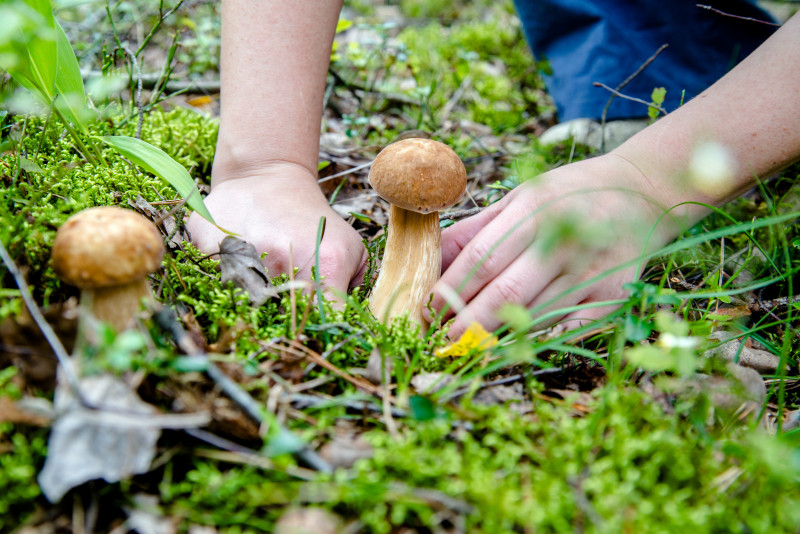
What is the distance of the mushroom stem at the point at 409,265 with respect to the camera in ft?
4.99

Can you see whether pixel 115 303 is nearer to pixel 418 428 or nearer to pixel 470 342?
pixel 418 428

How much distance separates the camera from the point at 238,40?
6.03ft

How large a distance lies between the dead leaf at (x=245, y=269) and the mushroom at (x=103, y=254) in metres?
0.36

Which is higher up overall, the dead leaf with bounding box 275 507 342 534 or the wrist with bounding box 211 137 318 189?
the wrist with bounding box 211 137 318 189

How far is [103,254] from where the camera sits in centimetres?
92

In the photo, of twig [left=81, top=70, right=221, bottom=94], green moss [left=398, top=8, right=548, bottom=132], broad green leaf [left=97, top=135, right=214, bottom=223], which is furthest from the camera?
green moss [left=398, top=8, right=548, bottom=132]

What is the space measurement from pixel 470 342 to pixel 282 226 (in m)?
0.72

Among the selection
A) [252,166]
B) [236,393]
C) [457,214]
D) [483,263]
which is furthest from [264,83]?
[236,393]

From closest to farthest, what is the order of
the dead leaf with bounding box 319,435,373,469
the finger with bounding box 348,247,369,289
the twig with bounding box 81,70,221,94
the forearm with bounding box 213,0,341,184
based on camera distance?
the dead leaf with bounding box 319,435,373,469
the finger with bounding box 348,247,369,289
the forearm with bounding box 213,0,341,184
the twig with bounding box 81,70,221,94

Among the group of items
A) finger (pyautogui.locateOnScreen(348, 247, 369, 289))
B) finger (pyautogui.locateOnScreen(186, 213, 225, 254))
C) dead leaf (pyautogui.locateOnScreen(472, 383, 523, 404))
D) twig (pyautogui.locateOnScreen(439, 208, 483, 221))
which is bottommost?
finger (pyautogui.locateOnScreen(348, 247, 369, 289))

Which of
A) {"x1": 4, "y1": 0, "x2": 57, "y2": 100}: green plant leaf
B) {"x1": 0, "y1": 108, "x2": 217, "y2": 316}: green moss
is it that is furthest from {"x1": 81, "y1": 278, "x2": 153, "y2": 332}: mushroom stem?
{"x1": 4, "y1": 0, "x2": 57, "y2": 100}: green plant leaf

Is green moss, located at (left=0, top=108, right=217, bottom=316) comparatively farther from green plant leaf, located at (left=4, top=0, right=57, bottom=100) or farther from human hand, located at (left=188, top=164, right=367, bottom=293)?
human hand, located at (left=188, top=164, right=367, bottom=293)

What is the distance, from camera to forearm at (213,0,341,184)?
1.80 meters

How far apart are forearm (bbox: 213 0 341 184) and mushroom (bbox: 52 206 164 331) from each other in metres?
0.86
